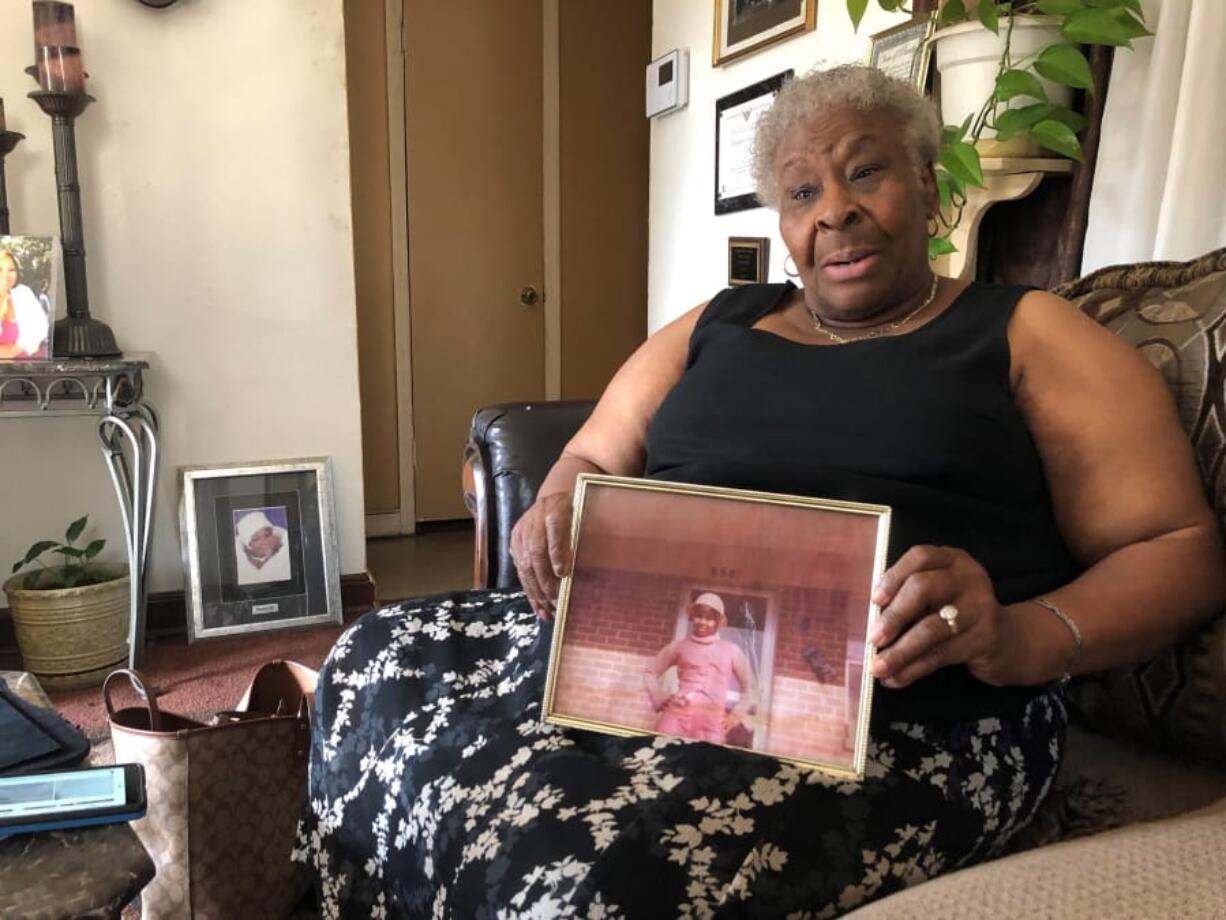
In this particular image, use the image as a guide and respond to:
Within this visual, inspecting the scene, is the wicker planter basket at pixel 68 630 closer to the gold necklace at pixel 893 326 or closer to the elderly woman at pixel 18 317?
the elderly woman at pixel 18 317

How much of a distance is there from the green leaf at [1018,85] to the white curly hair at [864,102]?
0.75 ft

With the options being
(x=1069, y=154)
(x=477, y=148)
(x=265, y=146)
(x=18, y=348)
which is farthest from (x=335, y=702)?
(x=477, y=148)

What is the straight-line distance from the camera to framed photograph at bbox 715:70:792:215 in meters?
2.21

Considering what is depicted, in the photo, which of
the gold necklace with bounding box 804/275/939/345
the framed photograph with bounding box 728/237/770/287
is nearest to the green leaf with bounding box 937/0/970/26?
the gold necklace with bounding box 804/275/939/345

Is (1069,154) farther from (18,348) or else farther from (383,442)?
(383,442)

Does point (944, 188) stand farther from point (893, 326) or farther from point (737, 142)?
point (737, 142)

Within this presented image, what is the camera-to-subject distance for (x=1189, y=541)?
83 cm

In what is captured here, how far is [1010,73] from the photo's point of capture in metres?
1.26

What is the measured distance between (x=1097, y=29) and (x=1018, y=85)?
0.35ft

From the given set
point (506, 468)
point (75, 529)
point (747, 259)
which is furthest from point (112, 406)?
point (747, 259)

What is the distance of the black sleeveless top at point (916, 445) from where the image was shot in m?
0.88

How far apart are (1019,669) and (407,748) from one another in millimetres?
533

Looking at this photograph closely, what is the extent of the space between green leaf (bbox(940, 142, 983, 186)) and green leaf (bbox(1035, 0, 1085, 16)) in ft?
0.65

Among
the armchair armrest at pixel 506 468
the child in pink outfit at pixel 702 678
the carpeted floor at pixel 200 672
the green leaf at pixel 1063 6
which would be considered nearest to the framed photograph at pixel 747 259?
the armchair armrest at pixel 506 468
